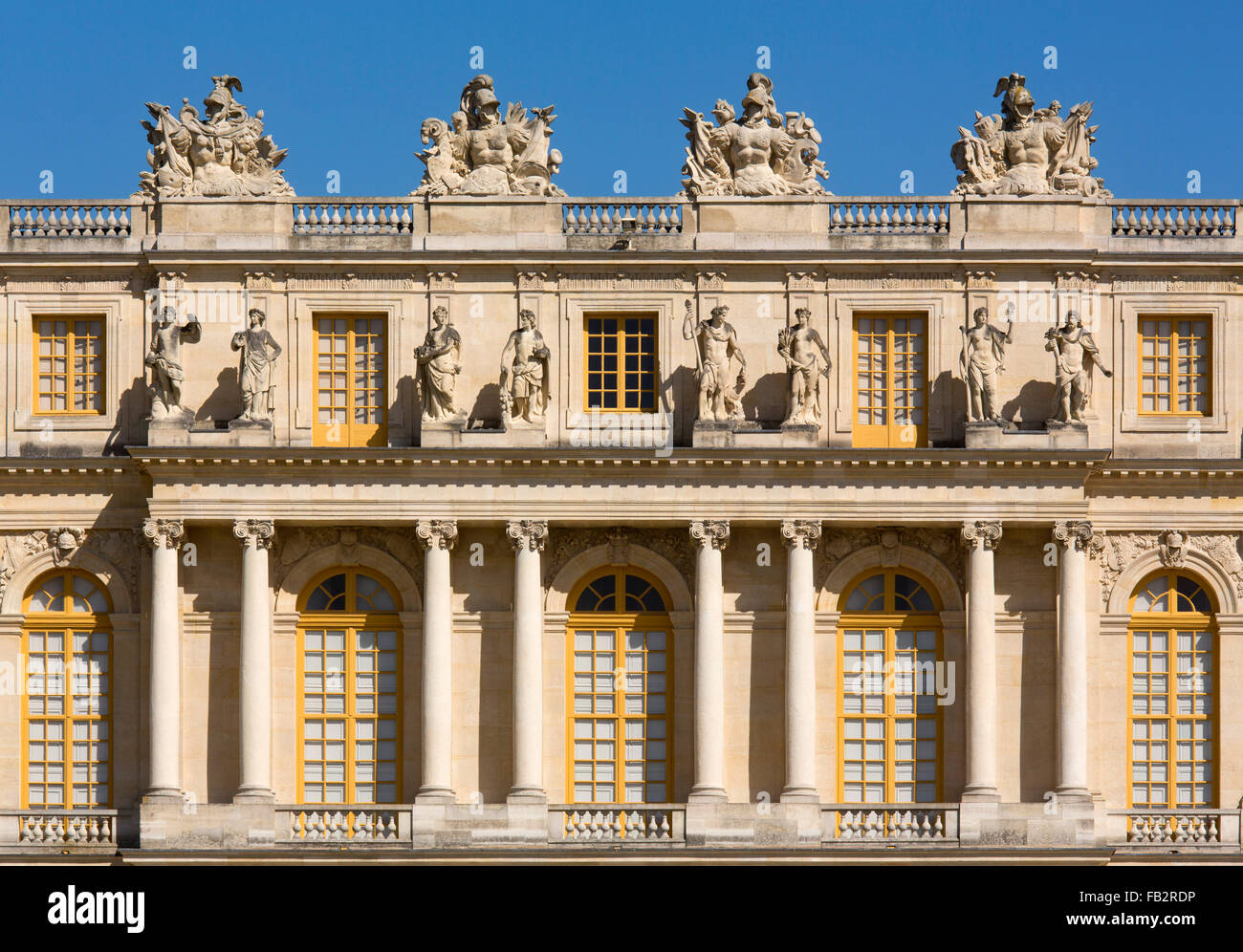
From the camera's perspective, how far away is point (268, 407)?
Result: 181ft

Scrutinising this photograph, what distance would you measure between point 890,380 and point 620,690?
7914mm

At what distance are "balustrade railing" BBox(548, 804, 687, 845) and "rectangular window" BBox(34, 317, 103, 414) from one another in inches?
475

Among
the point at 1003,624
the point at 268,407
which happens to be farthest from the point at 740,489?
the point at 268,407

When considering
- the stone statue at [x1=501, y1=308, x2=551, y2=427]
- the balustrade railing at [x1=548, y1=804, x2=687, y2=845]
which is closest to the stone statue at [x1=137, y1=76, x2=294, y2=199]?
the stone statue at [x1=501, y1=308, x2=551, y2=427]

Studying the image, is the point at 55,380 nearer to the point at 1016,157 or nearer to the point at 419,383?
the point at 419,383

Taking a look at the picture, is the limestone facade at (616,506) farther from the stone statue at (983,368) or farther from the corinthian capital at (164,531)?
the stone statue at (983,368)

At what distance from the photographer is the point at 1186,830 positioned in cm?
5425

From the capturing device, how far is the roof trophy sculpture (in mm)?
55906

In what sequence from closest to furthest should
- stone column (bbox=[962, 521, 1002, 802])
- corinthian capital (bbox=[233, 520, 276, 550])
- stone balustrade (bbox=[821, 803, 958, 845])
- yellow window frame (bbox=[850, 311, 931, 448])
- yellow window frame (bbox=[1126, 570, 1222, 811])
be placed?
stone balustrade (bbox=[821, 803, 958, 845]) < stone column (bbox=[962, 521, 1002, 802]) < corinthian capital (bbox=[233, 520, 276, 550]) < yellow window frame (bbox=[1126, 570, 1222, 811]) < yellow window frame (bbox=[850, 311, 931, 448])

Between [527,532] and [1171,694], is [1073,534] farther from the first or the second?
[527,532]

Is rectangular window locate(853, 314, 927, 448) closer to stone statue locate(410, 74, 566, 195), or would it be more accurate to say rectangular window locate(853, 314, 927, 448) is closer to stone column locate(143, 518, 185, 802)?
stone statue locate(410, 74, 566, 195)
